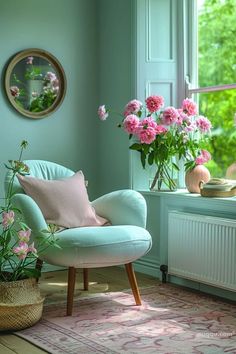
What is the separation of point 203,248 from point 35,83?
174 cm

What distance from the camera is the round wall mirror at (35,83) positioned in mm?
4164

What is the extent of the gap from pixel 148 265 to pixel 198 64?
154cm

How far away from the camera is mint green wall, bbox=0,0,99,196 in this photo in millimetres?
4156

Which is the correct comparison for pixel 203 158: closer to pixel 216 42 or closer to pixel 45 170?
pixel 216 42

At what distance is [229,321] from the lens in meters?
3.13

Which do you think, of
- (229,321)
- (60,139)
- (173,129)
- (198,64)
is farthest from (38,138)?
(229,321)

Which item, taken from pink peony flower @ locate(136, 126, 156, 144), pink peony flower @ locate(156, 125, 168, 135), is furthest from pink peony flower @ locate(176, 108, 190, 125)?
pink peony flower @ locate(136, 126, 156, 144)

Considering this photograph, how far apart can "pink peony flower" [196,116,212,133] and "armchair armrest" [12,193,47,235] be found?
1.30 metres

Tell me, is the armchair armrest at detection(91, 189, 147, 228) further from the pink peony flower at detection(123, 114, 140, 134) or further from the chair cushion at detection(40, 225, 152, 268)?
the pink peony flower at detection(123, 114, 140, 134)

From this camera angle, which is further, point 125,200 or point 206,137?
point 206,137

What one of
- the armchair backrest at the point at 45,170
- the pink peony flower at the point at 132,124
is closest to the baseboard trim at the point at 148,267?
the armchair backrest at the point at 45,170

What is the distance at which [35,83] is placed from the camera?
4.26m

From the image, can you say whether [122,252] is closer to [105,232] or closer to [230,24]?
[105,232]

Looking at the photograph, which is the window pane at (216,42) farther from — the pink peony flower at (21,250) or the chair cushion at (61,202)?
the pink peony flower at (21,250)
